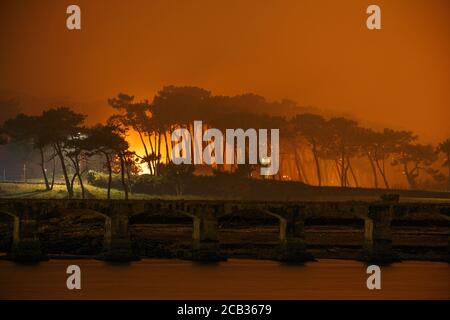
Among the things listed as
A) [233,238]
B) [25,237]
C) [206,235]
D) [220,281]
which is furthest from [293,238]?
[25,237]

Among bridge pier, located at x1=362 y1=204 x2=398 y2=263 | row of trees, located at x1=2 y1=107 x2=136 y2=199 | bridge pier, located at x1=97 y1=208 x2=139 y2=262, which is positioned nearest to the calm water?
bridge pier, located at x1=97 y1=208 x2=139 y2=262

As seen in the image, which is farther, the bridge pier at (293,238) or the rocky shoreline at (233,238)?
the rocky shoreline at (233,238)

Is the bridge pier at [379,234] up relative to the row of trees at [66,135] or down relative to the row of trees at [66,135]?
down

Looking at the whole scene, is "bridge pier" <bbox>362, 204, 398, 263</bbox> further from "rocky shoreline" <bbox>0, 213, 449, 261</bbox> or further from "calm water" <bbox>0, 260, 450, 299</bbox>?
"rocky shoreline" <bbox>0, 213, 449, 261</bbox>

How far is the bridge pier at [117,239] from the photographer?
132m

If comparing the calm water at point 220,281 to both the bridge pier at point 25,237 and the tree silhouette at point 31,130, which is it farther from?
the tree silhouette at point 31,130

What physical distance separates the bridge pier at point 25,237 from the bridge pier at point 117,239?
831 centimetres

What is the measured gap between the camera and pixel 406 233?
152750 mm

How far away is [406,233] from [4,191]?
7418 cm

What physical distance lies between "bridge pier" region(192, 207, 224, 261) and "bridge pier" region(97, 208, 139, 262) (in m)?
8.07

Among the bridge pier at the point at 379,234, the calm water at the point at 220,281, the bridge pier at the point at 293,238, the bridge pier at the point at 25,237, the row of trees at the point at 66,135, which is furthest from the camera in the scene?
the row of trees at the point at 66,135

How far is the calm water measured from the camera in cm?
11381

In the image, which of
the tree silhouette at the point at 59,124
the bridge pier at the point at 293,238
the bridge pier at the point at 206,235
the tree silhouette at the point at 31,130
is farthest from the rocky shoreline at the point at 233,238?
the tree silhouette at the point at 59,124
